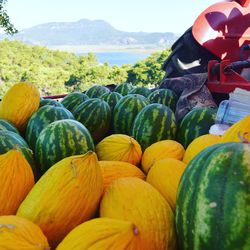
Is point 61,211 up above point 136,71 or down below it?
above

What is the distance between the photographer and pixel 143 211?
131 centimetres

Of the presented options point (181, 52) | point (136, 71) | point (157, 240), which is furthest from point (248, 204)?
point (136, 71)

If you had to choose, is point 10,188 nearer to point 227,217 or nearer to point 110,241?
point 110,241

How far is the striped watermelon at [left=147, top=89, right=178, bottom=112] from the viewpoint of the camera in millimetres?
2986

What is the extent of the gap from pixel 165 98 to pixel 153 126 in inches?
29.5

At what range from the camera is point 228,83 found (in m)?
3.47

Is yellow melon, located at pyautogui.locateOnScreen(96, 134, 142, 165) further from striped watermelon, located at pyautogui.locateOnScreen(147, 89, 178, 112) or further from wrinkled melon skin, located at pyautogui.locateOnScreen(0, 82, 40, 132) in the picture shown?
striped watermelon, located at pyautogui.locateOnScreen(147, 89, 178, 112)

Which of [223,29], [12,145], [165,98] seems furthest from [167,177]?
[223,29]

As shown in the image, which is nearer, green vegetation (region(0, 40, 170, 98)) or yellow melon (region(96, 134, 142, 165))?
yellow melon (region(96, 134, 142, 165))

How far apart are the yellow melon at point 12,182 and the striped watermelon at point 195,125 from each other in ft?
3.35

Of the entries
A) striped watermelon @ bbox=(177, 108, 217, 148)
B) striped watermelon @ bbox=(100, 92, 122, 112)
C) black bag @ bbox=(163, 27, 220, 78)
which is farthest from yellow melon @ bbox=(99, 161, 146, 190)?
black bag @ bbox=(163, 27, 220, 78)

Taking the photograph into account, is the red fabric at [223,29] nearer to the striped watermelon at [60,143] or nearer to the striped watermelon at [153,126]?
the striped watermelon at [153,126]

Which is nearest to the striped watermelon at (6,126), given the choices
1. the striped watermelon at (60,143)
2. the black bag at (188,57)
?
the striped watermelon at (60,143)

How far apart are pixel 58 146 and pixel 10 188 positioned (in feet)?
1.76
